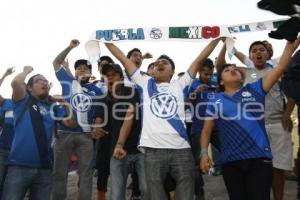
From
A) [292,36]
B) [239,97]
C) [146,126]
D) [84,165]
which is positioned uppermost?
[292,36]

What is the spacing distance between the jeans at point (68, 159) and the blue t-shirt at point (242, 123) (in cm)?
259

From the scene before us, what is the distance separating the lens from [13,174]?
17.1 feet

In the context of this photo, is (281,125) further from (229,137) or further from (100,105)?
(100,105)

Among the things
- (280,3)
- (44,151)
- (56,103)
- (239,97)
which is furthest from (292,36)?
(56,103)

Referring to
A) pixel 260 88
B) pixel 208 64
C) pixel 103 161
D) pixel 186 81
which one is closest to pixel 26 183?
pixel 103 161

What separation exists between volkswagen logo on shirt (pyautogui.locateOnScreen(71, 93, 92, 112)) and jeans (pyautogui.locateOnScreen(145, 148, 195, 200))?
2.35m

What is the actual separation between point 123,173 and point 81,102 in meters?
1.73

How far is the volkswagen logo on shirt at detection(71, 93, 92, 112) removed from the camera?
6930 mm

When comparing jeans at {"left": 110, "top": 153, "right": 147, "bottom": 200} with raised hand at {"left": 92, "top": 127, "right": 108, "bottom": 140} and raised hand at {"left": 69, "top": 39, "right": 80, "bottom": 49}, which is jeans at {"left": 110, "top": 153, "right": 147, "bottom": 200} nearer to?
raised hand at {"left": 92, "top": 127, "right": 108, "bottom": 140}

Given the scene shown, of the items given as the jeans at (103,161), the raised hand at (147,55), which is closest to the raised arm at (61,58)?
the raised hand at (147,55)

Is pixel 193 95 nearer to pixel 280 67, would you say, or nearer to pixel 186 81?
pixel 186 81

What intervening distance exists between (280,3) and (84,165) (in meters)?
4.60

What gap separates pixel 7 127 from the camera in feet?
21.6

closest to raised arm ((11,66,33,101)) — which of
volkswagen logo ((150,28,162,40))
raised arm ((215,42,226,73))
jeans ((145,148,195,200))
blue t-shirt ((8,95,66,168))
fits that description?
blue t-shirt ((8,95,66,168))
